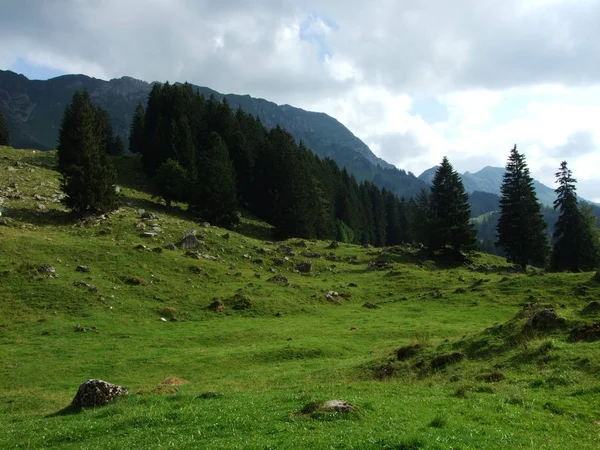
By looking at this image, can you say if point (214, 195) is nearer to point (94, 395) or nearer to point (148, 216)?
point (148, 216)

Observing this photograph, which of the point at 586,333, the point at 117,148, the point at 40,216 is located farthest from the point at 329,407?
the point at 117,148

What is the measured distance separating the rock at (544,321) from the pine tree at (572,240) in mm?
51571

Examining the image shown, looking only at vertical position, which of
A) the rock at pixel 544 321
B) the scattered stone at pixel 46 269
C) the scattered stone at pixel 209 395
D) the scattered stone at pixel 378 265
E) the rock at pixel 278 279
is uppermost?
the rock at pixel 544 321

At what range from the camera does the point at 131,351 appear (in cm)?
2950

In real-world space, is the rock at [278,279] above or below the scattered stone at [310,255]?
below

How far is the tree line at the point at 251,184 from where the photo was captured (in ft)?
195

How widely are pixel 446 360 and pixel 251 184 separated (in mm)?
75428

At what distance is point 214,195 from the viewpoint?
71.6 m

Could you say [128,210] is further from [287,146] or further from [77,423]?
[77,423]

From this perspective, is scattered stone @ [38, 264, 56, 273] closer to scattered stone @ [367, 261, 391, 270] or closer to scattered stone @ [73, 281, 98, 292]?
scattered stone @ [73, 281, 98, 292]

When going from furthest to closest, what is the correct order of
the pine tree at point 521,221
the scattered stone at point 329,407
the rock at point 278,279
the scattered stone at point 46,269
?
1. the pine tree at point 521,221
2. the rock at point 278,279
3. the scattered stone at point 46,269
4. the scattered stone at point 329,407

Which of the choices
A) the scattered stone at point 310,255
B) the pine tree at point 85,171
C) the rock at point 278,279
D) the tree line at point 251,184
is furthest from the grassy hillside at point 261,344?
the tree line at point 251,184

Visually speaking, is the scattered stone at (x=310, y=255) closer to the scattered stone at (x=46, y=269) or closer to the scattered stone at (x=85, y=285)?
the scattered stone at (x=85, y=285)

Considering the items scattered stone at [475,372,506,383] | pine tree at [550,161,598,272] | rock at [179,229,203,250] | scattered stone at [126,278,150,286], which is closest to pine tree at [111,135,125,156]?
rock at [179,229,203,250]
